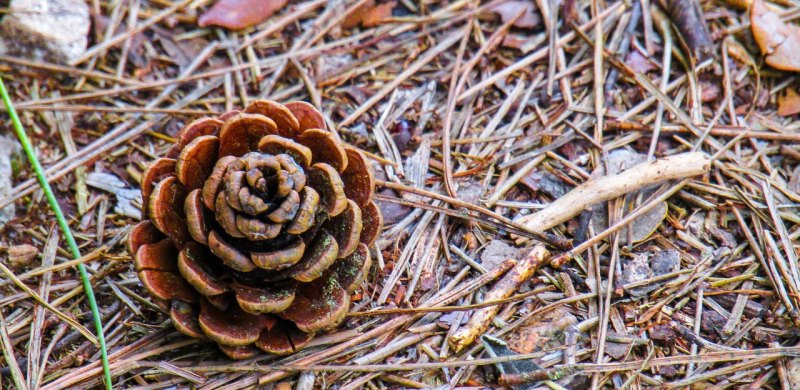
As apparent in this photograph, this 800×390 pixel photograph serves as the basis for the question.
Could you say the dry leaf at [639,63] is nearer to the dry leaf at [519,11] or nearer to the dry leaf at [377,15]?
the dry leaf at [519,11]

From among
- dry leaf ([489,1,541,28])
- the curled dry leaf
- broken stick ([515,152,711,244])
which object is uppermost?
dry leaf ([489,1,541,28])

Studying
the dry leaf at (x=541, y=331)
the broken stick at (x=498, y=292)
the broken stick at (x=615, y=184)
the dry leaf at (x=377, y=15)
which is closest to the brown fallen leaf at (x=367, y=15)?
the dry leaf at (x=377, y=15)

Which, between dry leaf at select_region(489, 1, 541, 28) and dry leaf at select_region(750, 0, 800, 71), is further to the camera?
dry leaf at select_region(489, 1, 541, 28)

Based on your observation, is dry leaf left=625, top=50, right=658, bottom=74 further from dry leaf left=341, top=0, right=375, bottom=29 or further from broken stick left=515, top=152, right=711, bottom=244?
dry leaf left=341, top=0, right=375, bottom=29

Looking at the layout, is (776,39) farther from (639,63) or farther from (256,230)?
(256,230)

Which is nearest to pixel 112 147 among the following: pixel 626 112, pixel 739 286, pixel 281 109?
pixel 281 109

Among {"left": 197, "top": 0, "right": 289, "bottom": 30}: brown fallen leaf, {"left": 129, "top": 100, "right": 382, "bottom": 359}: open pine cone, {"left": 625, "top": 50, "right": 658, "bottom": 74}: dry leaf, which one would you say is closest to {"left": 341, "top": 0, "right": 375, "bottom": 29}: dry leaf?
{"left": 197, "top": 0, "right": 289, "bottom": 30}: brown fallen leaf

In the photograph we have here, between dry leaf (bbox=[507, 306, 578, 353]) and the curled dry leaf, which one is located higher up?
the curled dry leaf
